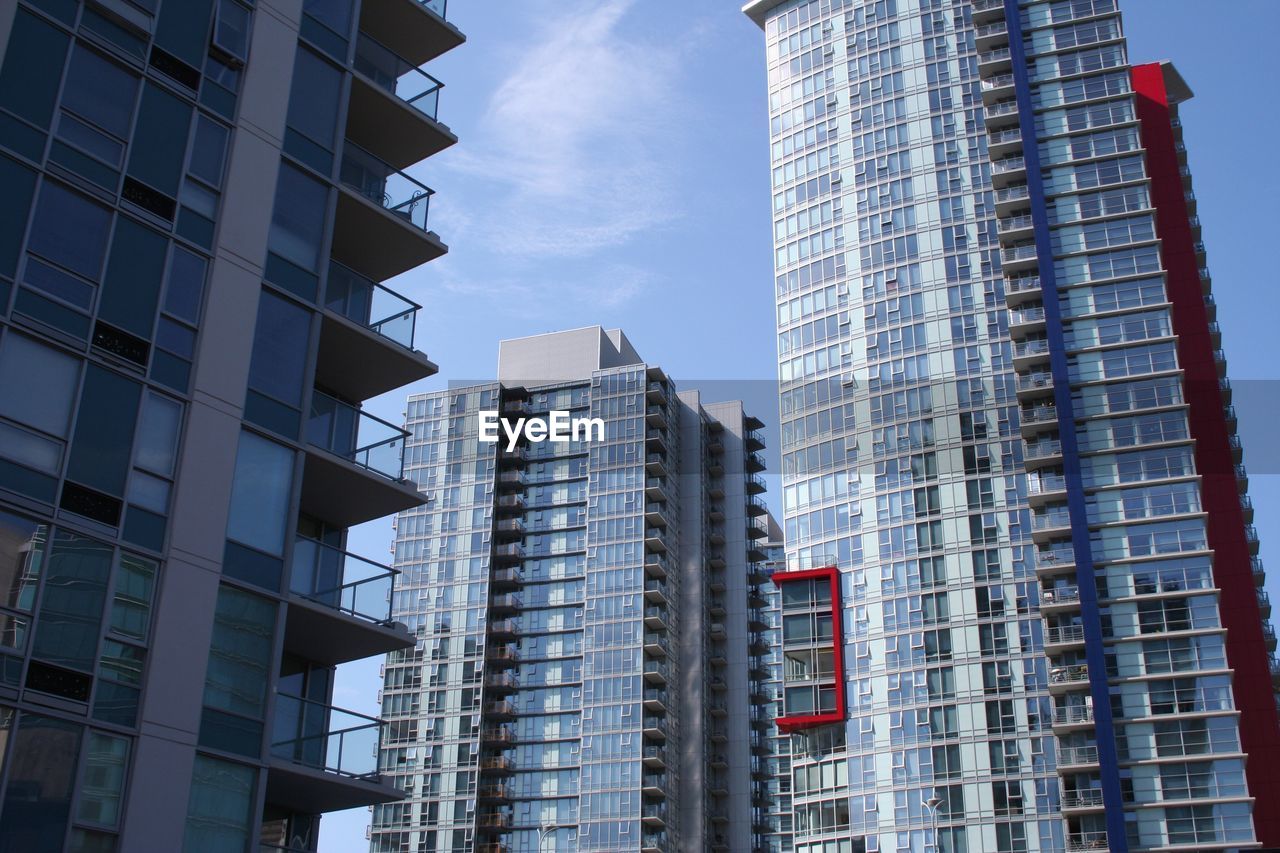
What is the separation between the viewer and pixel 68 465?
2008 cm

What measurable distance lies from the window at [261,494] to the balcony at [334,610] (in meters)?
0.75

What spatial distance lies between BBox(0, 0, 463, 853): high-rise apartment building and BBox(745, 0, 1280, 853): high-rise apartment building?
2322 inches

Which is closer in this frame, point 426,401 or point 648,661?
point 648,661

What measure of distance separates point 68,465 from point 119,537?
1.24 meters

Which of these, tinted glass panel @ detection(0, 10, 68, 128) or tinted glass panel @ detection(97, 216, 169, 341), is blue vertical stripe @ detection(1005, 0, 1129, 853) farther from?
tinted glass panel @ detection(0, 10, 68, 128)

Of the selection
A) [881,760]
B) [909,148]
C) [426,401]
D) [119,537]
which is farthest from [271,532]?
[426,401]

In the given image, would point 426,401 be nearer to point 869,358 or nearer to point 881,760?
point 869,358

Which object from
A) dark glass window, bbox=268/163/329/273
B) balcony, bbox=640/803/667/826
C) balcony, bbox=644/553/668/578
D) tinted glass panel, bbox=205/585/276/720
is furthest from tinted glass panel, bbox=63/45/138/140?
balcony, bbox=644/553/668/578

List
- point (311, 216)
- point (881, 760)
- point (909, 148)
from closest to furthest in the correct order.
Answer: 1. point (311, 216)
2. point (881, 760)
3. point (909, 148)

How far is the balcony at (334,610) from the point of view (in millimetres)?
24453

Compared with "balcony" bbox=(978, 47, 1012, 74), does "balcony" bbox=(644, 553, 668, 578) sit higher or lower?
lower

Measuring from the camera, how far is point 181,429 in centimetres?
2189

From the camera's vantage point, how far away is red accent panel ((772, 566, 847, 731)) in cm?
8300

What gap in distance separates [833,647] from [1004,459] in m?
15.1
